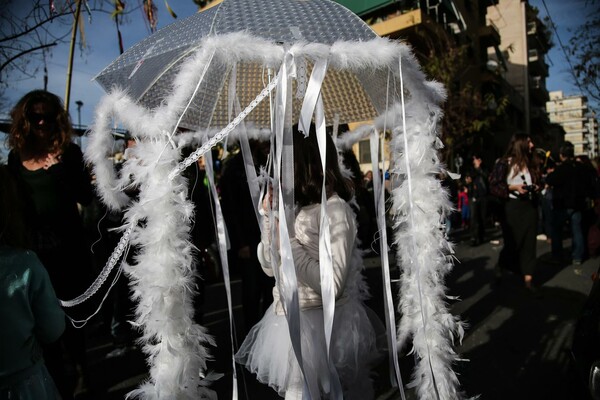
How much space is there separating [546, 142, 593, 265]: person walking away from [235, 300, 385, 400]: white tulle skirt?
235 inches

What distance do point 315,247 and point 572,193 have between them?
6.39m

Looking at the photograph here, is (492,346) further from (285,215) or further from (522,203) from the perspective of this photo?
(285,215)

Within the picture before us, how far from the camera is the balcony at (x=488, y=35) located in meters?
25.1

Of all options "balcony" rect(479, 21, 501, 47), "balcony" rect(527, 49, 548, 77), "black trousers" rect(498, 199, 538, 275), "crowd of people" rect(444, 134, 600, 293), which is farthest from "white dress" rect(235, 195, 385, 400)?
"balcony" rect(527, 49, 548, 77)

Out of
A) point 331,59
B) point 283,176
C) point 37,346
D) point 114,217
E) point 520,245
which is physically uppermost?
point 331,59

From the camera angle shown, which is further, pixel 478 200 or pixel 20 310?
pixel 478 200

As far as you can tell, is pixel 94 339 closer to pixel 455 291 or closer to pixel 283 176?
pixel 283 176

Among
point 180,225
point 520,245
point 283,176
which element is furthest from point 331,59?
point 520,245

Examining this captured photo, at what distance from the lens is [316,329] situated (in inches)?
82.8

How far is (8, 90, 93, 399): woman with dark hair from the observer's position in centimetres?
264

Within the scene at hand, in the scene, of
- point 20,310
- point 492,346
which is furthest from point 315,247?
point 492,346

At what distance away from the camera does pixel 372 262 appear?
7.91m

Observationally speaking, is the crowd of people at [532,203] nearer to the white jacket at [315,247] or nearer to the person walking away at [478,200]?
the person walking away at [478,200]

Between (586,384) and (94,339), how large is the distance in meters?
4.16
